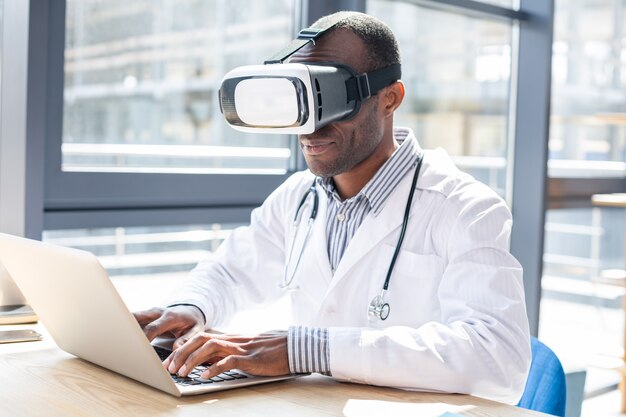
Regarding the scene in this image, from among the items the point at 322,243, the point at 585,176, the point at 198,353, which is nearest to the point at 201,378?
the point at 198,353

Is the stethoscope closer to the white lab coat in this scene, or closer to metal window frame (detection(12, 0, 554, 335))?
the white lab coat

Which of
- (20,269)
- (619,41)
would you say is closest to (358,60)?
(20,269)

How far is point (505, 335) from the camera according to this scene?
137 centimetres

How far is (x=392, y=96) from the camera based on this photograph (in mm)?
1785

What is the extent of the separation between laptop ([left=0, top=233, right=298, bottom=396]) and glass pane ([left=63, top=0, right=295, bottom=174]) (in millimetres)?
922

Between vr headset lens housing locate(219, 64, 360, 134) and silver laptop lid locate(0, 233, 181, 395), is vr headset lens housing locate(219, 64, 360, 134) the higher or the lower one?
the higher one

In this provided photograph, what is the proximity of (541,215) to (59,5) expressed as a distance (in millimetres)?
2192

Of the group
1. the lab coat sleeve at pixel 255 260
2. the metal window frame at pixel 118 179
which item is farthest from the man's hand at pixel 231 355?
the metal window frame at pixel 118 179

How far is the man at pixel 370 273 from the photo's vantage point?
4.32 feet

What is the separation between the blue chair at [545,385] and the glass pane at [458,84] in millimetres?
1787

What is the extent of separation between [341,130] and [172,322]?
53 cm

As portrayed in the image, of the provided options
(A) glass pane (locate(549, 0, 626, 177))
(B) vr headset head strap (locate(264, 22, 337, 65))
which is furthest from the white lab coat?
(A) glass pane (locate(549, 0, 626, 177))

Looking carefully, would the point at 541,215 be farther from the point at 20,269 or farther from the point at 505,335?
the point at 20,269

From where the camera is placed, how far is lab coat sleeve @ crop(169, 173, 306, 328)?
6.24ft
